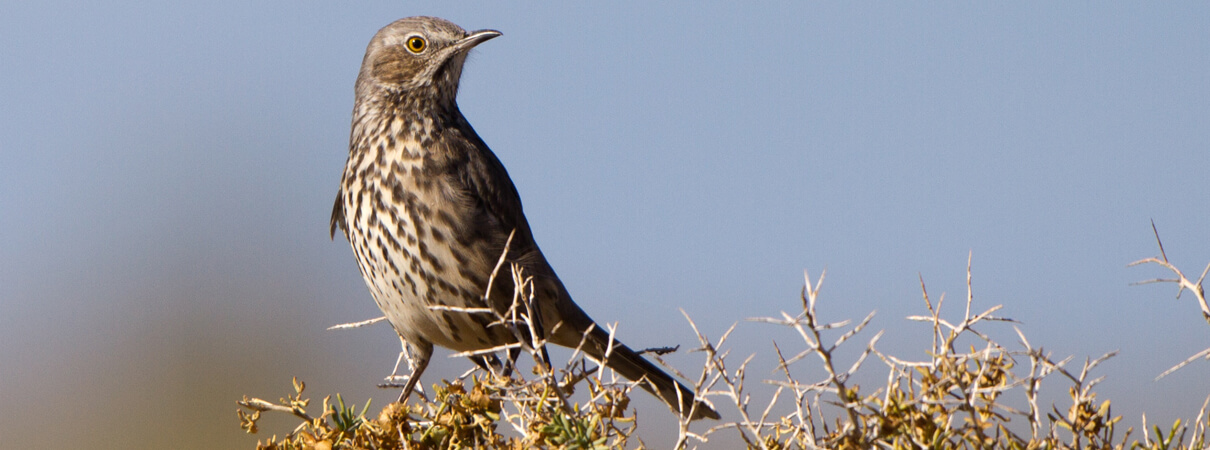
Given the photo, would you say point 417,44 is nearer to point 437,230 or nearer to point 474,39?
point 474,39

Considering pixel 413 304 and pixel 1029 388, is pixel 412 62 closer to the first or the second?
pixel 413 304

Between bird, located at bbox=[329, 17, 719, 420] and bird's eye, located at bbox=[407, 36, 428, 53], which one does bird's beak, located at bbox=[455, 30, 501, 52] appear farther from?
bird's eye, located at bbox=[407, 36, 428, 53]

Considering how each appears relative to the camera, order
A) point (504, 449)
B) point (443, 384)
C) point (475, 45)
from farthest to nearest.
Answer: point (475, 45) < point (443, 384) < point (504, 449)

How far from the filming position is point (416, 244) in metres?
4.75

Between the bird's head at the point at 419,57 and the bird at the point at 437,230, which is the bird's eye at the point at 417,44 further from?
the bird at the point at 437,230

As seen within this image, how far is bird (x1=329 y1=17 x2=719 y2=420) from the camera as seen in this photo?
474 centimetres

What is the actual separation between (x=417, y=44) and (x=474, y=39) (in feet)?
1.16

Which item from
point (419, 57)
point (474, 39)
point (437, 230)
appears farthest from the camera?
point (419, 57)

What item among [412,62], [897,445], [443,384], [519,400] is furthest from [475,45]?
[897,445]

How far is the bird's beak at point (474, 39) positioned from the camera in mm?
5524

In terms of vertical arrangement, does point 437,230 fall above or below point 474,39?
below

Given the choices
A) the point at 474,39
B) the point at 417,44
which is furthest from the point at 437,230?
the point at 417,44

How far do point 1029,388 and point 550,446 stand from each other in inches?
37.5

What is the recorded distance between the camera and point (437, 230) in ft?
15.8
